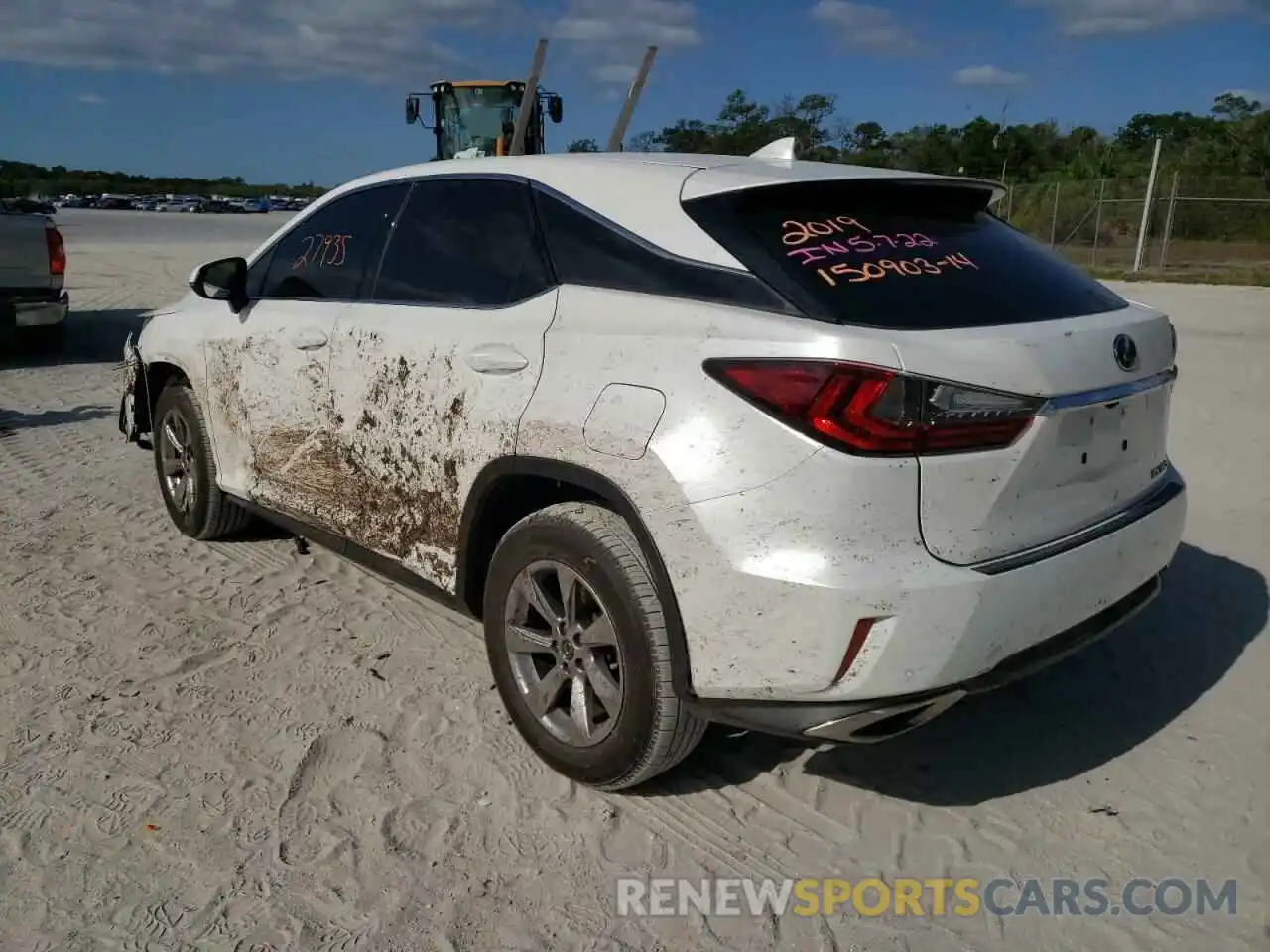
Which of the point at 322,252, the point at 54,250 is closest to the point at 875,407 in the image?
the point at 322,252

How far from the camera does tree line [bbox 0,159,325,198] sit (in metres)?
82.9

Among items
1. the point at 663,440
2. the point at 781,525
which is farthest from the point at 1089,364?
the point at 663,440

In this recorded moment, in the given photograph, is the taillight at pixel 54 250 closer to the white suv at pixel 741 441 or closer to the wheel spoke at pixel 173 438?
the wheel spoke at pixel 173 438

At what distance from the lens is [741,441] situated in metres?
2.45

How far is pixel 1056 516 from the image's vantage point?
2.66 m

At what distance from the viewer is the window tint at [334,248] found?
12.7ft

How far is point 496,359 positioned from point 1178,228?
27.0 metres

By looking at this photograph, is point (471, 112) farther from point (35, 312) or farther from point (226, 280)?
point (226, 280)

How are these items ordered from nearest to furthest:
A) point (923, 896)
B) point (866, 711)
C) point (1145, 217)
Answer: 1. point (866, 711)
2. point (923, 896)
3. point (1145, 217)

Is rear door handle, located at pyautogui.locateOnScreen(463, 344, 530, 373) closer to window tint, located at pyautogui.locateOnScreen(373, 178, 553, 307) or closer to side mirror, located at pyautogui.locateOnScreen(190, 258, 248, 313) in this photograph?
window tint, located at pyautogui.locateOnScreen(373, 178, 553, 307)

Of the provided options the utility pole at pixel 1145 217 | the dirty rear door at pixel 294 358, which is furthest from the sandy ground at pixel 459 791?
the utility pole at pixel 1145 217

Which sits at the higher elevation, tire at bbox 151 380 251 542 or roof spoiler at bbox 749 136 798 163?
roof spoiler at bbox 749 136 798 163

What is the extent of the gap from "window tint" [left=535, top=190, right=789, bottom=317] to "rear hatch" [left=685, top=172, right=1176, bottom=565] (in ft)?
0.23

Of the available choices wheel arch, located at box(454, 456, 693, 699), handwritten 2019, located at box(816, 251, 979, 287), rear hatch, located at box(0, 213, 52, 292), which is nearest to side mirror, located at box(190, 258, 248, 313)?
wheel arch, located at box(454, 456, 693, 699)
